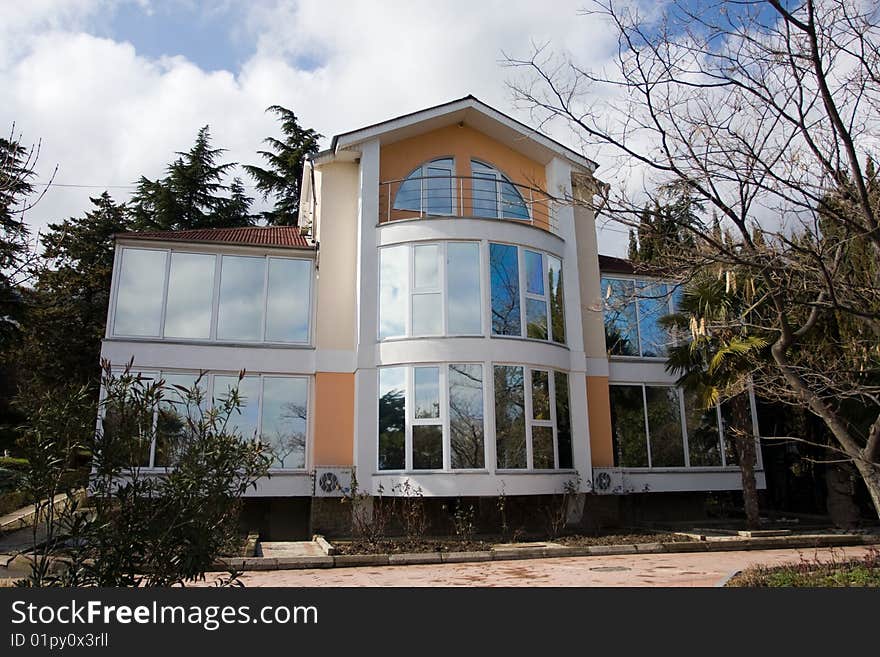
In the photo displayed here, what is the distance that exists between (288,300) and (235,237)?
113 inches

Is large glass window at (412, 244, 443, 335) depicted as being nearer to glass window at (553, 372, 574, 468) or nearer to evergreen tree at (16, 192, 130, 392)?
glass window at (553, 372, 574, 468)

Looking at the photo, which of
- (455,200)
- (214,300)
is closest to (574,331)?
(455,200)

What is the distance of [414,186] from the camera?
754 inches

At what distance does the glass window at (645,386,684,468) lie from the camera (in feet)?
62.1

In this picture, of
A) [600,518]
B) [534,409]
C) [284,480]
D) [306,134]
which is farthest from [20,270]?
[306,134]

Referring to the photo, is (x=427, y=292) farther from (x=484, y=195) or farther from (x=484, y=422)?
(x=484, y=195)

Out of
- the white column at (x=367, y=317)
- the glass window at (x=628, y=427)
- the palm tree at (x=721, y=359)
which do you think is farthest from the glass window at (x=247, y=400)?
the palm tree at (x=721, y=359)

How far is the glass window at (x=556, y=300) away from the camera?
17.8m

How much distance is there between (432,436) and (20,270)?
9361 mm

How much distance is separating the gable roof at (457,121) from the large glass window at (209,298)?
364 cm

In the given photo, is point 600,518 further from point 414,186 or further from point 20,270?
point 20,270

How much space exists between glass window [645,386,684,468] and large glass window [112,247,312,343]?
32.3ft

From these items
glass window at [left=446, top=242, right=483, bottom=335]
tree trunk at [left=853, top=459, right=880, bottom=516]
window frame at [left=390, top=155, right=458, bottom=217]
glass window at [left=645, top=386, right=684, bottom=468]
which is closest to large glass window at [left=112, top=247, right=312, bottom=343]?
window frame at [left=390, top=155, right=458, bottom=217]

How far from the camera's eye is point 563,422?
17172mm
